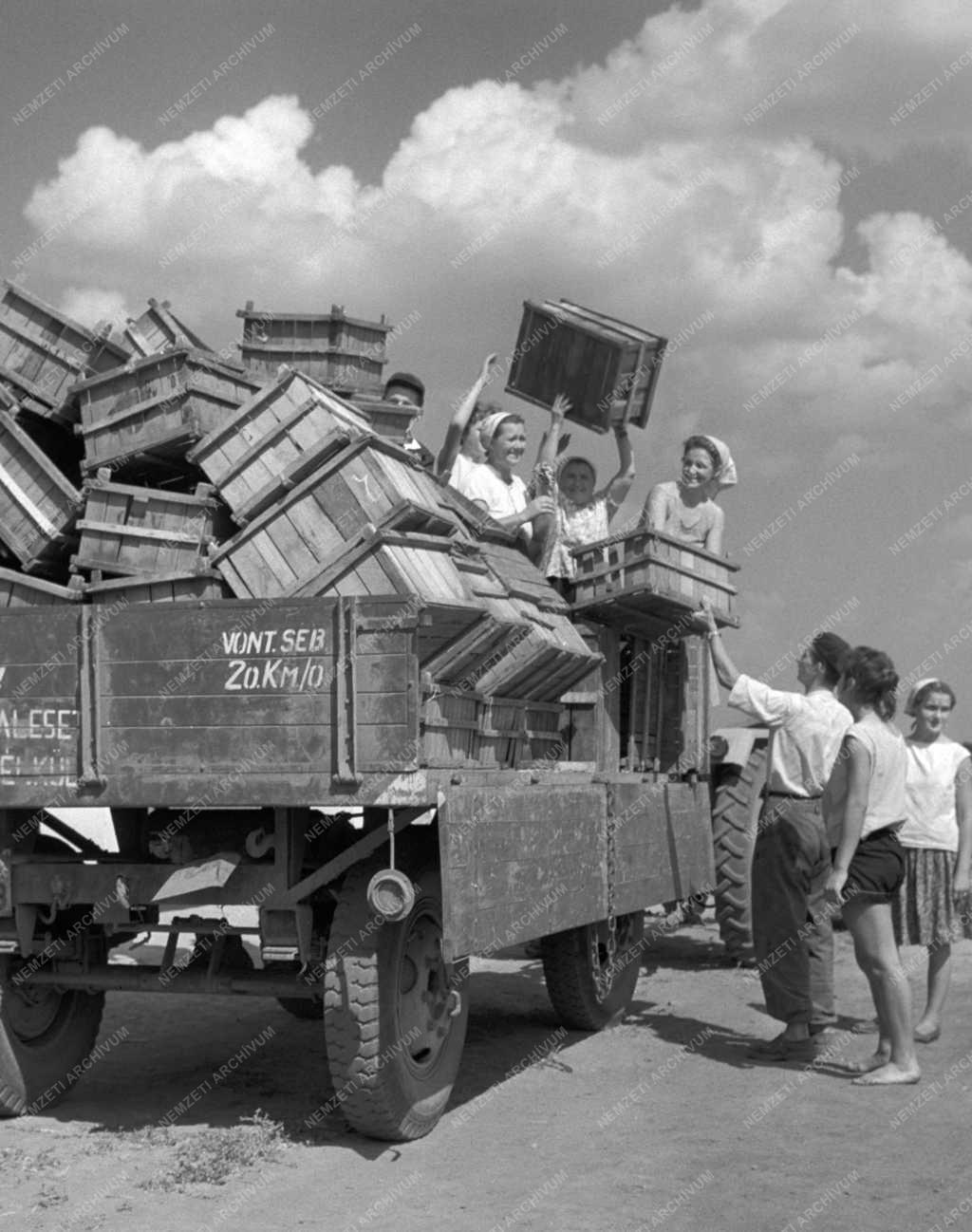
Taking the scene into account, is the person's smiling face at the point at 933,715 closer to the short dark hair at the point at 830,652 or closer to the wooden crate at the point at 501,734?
the short dark hair at the point at 830,652

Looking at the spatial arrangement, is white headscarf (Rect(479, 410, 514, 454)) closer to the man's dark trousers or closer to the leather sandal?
the man's dark trousers

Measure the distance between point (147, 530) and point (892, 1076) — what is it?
421 cm

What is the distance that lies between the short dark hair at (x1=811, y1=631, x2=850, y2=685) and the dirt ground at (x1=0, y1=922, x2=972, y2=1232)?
6.54 ft

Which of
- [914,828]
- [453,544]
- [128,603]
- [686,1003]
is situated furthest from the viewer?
[686,1003]

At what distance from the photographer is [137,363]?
745 centimetres

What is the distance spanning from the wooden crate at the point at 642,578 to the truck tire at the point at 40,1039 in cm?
348

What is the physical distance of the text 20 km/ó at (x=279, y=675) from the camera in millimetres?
5863

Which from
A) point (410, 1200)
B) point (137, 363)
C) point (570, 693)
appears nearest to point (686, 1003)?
point (570, 693)

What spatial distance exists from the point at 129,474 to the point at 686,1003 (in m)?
5.02

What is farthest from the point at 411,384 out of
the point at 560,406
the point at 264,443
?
the point at 264,443

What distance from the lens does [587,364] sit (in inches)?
396

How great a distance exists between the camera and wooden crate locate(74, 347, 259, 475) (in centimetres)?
729

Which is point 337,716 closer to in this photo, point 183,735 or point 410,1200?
point 183,735

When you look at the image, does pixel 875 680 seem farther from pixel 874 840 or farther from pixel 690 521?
pixel 690 521
